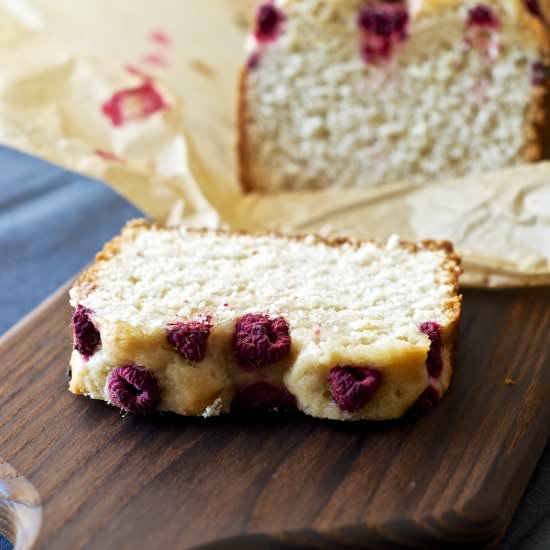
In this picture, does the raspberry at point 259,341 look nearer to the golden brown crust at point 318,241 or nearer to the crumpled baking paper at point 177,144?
the golden brown crust at point 318,241

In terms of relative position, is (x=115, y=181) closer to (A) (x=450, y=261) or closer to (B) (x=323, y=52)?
(B) (x=323, y=52)

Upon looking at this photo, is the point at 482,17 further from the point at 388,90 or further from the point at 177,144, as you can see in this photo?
the point at 177,144

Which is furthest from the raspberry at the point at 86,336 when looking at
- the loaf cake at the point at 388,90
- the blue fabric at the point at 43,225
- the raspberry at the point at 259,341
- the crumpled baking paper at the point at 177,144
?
the loaf cake at the point at 388,90

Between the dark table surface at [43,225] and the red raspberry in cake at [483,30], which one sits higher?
the red raspberry in cake at [483,30]

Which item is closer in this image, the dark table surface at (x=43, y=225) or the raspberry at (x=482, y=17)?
the dark table surface at (x=43, y=225)

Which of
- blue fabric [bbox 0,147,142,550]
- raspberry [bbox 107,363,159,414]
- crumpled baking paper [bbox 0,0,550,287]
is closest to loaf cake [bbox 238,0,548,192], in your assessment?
crumpled baking paper [bbox 0,0,550,287]
